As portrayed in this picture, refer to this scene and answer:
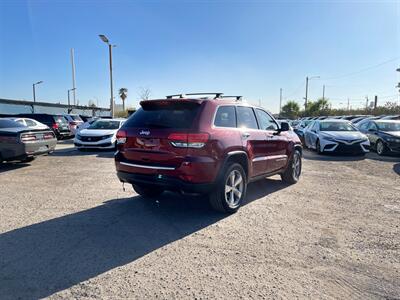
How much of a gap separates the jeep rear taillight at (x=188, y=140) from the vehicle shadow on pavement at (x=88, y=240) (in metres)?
1.19

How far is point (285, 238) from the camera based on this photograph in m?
4.04

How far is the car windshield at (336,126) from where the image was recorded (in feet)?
43.3

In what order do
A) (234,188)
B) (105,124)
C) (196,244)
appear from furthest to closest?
(105,124) < (234,188) < (196,244)

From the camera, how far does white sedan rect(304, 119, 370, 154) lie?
11812mm

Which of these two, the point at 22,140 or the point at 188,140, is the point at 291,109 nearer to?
the point at 22,140

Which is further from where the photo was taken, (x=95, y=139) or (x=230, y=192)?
(x=95, y=139)

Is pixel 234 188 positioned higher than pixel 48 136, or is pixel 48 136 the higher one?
pixel 48 136

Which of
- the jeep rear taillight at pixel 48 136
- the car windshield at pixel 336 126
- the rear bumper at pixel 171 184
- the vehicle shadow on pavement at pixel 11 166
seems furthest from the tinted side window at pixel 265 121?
the car windshield at pixel 336 126

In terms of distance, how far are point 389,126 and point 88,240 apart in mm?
13991

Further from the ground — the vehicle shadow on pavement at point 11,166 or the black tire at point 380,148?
the black tire at point 380,148

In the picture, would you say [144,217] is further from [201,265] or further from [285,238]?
[285,238]

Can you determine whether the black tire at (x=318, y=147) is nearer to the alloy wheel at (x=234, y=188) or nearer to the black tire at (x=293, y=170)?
the black tire at (x=293, y=170)

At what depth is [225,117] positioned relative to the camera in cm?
496

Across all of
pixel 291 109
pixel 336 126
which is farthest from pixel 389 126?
pixel 291 109
